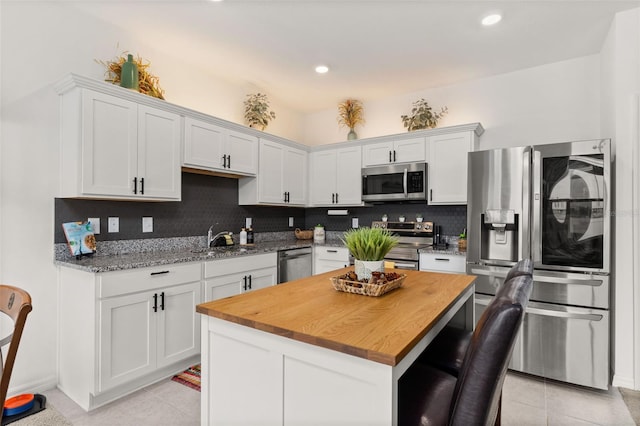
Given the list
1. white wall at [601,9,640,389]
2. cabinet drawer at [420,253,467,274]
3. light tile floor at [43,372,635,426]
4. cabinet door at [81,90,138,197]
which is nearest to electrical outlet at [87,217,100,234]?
cabinet door at [81,90,138,197]

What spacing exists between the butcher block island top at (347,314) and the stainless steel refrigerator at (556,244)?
1290 mm

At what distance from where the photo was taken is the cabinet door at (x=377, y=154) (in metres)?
3.96

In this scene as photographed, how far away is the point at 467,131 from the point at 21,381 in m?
4.30

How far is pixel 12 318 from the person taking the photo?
3.56 ft

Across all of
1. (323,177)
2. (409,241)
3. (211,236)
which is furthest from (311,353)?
(323,177)

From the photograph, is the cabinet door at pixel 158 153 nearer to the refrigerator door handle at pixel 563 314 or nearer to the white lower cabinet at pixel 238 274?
the white lower cabinet at pixel 238 274

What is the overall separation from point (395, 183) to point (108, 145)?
2.84m

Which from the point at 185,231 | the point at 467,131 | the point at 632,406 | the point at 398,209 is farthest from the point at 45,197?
the point at 632,406

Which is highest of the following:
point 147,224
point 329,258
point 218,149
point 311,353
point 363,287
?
point 218,149

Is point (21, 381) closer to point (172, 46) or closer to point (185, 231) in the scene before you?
point (185, 231)

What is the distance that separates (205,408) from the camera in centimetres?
134

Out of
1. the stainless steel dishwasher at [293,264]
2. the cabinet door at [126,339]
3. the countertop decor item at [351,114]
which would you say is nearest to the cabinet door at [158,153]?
the cabinet door at [126,339]

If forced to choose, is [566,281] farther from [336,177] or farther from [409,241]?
[336,177]

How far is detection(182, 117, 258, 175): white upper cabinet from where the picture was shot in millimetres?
3066
